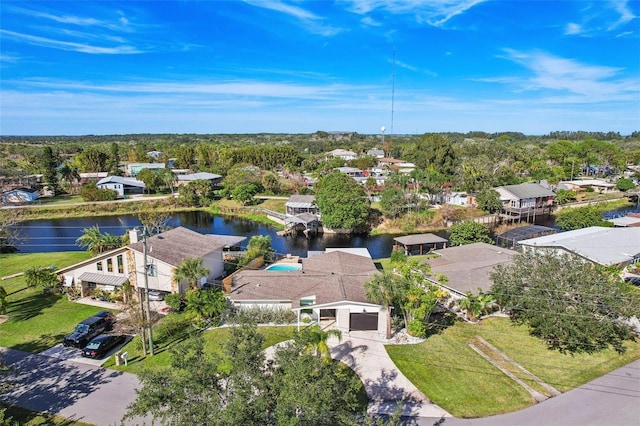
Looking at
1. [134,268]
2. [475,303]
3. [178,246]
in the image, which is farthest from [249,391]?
[178,246]

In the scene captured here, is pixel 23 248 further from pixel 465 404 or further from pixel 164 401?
pixel 465 404

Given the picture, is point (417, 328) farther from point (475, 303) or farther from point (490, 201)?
point (490, 201)

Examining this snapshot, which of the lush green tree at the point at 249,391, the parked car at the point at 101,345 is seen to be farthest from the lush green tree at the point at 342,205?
the lush green tree at the point at 249,391

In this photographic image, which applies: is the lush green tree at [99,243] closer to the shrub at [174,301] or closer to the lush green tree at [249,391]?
the shrub at [174,301]

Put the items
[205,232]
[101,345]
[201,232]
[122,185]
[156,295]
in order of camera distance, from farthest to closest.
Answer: [122,185], [205,232], [201,232], [156,295], [101,345]

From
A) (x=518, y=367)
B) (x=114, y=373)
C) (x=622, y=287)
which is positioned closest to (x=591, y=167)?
(x=622, y=287)

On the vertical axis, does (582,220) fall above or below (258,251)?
above

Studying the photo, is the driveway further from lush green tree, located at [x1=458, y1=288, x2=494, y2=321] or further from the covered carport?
the covered carport
